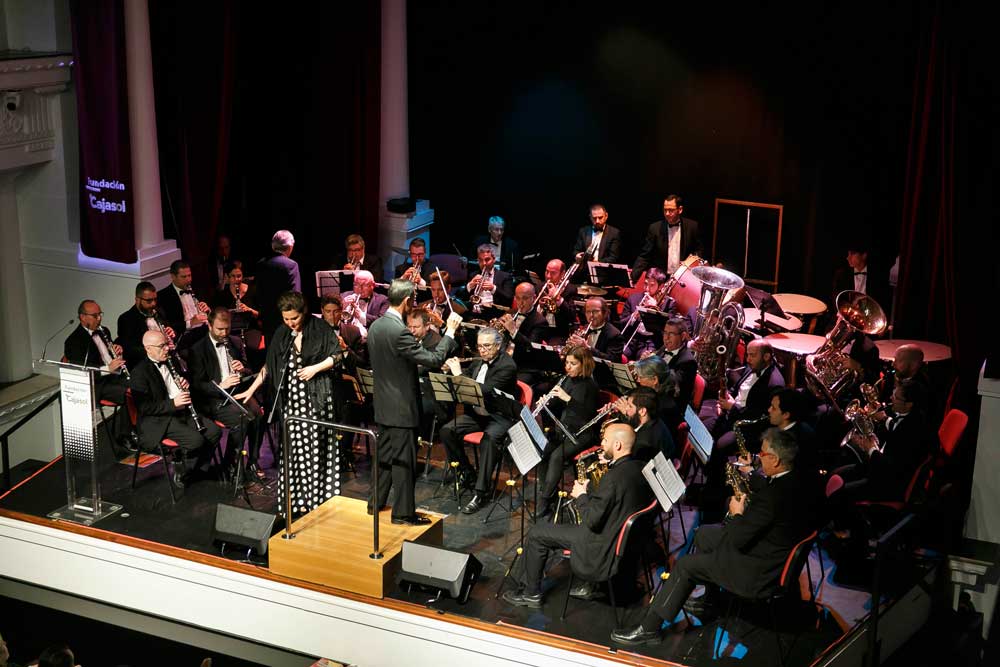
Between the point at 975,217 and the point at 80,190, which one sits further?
the point at 80,190

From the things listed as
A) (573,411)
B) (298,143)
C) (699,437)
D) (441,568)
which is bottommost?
(441,568)

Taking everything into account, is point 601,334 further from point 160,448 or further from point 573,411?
point 160,448

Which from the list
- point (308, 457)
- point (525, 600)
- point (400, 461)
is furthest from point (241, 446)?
point (525, 600)

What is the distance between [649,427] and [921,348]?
8.11ft

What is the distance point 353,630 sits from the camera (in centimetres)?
634

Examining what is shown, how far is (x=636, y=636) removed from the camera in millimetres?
5941

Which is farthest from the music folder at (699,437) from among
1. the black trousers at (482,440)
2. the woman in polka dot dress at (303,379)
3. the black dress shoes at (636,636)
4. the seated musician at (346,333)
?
the seated musician at (346,333)

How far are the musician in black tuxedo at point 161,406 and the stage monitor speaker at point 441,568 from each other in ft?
6.36

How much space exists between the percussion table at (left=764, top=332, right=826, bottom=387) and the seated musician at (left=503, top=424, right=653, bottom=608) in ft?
8.24

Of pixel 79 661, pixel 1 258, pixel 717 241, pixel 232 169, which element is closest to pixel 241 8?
pixel 232 169

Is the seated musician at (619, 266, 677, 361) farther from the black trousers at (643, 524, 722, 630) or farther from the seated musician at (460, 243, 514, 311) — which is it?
the black trousers at (643, 524, 722, 630)

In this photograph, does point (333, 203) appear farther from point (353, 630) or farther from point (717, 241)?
point (353, 630)

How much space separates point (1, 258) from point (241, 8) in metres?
3.13

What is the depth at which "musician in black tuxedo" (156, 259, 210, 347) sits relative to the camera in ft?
29.3
